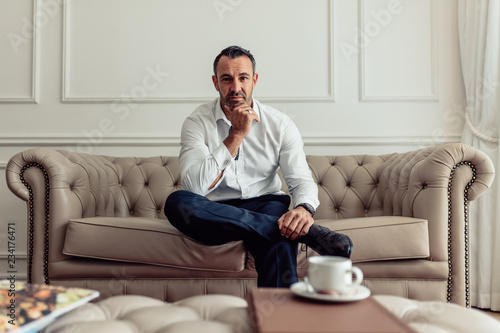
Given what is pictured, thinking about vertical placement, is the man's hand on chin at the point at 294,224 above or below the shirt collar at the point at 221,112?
below

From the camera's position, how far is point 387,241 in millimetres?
1471

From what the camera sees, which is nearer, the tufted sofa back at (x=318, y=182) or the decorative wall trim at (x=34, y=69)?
the tufted sofa back at (x=318, y=182)

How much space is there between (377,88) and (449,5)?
616 mm

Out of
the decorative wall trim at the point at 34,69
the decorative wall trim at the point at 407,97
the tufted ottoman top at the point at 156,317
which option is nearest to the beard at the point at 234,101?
the decorative wall trim at the point at 407,97

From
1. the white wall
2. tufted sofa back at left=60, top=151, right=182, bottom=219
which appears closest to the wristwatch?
tufted sofa back at left=60, top=151, right=182, bottom=219

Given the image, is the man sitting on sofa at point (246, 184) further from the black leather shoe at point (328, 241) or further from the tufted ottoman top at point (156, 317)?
the tufted ottoman top at point (156, 317)

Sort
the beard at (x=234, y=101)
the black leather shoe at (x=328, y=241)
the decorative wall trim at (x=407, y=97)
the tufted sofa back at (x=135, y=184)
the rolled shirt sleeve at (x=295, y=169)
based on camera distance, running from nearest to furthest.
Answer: the black leather shoe at (x=328, y=241)
the rolled shirt sleeve at (x=295, y=169)
the beard at (x=234, y=101)
the tufted sofa back at (x=135, y=184)
the decorative wall trim at (x=407, y=97)

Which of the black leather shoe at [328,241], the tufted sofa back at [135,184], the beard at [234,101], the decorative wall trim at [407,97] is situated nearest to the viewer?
the black leather shoe at [328,241]

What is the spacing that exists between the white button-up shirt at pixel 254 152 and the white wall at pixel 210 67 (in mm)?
648

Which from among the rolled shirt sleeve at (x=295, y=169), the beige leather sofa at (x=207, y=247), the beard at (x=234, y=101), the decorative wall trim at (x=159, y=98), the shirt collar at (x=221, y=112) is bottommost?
the beige leather sofa at (x=207, y=247)

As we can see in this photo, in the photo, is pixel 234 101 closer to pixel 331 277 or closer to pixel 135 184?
pixel 135 184

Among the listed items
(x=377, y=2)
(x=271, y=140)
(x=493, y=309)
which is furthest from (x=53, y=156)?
(x=493, y=309)

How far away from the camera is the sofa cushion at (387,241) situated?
1468 millimetres

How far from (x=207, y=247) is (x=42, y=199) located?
0.64 meters
